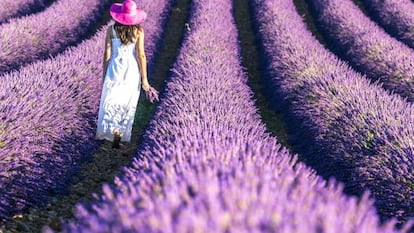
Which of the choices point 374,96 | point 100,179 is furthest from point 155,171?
point 374,96

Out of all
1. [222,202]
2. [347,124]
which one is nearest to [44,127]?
[347,124]

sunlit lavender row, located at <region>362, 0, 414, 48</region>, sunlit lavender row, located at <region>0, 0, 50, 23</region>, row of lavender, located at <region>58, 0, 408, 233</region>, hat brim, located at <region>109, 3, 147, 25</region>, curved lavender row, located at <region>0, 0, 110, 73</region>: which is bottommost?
sunlit lavender row, located at <region>0, 0, 50, 23</region>

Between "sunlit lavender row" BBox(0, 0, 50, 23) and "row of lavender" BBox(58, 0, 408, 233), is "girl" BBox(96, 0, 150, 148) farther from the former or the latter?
"sunlit lavender row" BBox(0, 0, 50, 23)

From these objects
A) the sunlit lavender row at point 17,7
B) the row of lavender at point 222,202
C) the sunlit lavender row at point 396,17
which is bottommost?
the sunlit lavender row at point 17,7

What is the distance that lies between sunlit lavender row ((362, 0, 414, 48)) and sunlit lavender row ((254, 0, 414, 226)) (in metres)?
3.39

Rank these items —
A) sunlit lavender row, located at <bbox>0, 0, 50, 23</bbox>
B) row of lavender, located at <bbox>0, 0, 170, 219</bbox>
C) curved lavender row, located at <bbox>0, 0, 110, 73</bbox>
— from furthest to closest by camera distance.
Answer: sunlit lavender row, located at <bbox>0, 0, 50, 23</bbox>
curved lavender row, located at <bbox>0, 0, 110, 73</bbox>
row of lavender, located at <bbox>0, 0, 170, 219</bbox>

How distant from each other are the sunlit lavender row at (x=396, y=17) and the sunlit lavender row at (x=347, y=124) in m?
3.39

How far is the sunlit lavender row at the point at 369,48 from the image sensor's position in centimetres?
796

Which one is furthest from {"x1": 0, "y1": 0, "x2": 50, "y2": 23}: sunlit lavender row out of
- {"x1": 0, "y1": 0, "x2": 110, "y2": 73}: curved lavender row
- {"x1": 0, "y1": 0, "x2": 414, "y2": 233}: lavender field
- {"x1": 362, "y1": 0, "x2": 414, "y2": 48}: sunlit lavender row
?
{"x1": 362, "y1": 0, "x2": 414, "y2": 48}: sunlit lavender row

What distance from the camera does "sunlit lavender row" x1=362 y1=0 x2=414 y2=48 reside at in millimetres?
11711

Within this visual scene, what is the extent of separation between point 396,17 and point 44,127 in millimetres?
9653

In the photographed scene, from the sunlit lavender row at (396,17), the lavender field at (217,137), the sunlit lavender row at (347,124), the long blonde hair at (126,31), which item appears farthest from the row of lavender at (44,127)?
the sunlit lavender row at (396,17)

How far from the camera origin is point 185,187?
2105 mm

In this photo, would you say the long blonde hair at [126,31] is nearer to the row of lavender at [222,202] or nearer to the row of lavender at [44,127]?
the row of lavender at [44,127]
